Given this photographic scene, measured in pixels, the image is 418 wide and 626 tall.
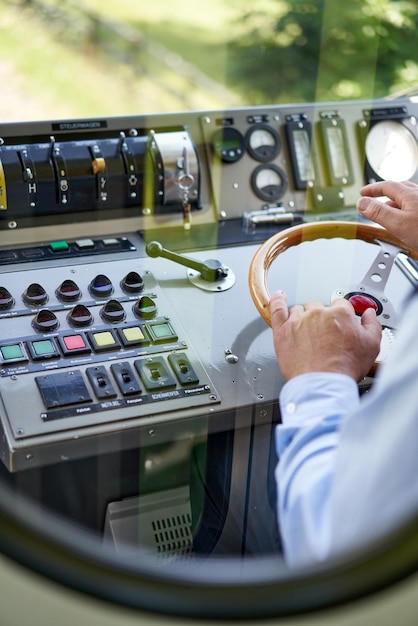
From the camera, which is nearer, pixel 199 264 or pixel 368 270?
pixel 368 270

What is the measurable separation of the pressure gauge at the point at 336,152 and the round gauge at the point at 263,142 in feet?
0.57

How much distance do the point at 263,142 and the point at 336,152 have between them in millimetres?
256

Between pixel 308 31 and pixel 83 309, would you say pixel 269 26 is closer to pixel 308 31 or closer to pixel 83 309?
pixel 308 31

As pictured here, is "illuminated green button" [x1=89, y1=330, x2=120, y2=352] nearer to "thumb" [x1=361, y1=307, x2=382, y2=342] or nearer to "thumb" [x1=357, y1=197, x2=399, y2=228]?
"thumb" [x1=361, y1=307, x2=382, y2=342]

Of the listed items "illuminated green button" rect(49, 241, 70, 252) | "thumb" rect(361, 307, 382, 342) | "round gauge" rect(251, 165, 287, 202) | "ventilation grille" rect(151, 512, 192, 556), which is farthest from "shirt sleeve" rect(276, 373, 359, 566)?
"round gauge" rect(251, 165, 287, 202)

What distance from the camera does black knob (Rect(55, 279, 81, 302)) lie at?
205 centimetres

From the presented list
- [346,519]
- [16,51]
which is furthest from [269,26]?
[346,519]

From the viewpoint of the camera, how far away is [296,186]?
263cm

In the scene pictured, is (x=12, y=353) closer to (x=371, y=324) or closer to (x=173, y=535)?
(x=173, y=535)

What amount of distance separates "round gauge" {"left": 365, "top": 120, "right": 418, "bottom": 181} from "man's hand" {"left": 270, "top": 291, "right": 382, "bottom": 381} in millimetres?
1186

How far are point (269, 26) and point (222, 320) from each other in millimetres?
6120

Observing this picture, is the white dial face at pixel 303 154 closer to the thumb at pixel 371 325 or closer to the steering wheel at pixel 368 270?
the steering wheel at pixel 368 270

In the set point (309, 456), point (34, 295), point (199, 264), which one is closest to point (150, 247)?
point (199, 264)

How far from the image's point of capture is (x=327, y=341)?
5.08 feet
